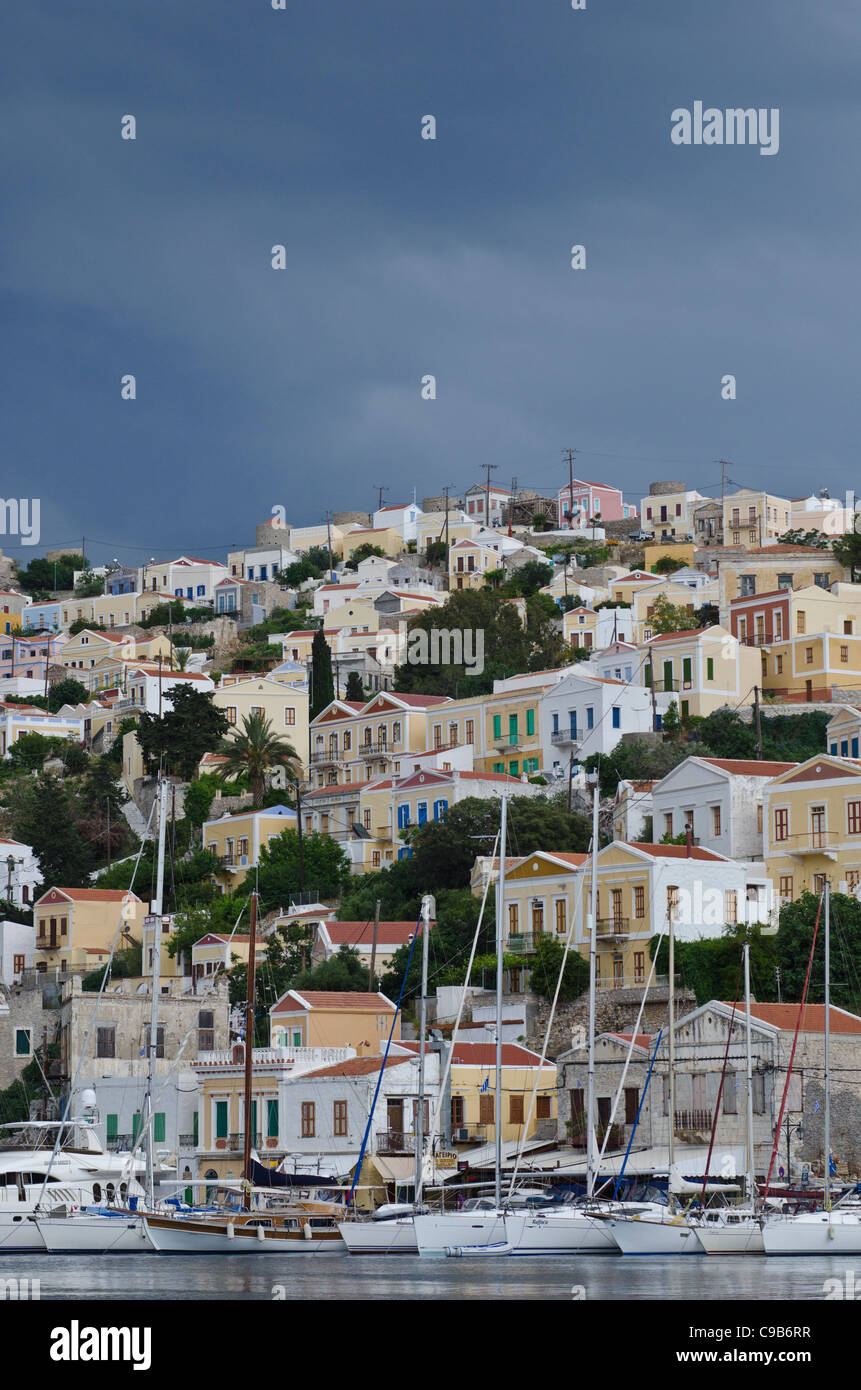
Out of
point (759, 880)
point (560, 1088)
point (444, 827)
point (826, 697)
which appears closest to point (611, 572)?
point (826, 697)

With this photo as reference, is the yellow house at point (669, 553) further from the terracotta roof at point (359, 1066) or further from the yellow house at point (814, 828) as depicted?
the terracotta roof at point (359, 1066)

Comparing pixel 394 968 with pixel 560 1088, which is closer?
pixel 560 1088

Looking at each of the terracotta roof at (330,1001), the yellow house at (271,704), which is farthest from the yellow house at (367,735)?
the terracotta roof at (330,1001)

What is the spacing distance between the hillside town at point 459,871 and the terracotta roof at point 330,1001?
0.15m

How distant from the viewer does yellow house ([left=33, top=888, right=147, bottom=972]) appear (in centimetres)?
8781

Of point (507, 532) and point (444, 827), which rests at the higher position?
point (507, 532)

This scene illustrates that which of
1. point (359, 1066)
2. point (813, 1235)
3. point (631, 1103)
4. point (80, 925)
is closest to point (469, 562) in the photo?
point (80, 925)

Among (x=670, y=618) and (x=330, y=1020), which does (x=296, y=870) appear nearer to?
(x=330, y=1020)

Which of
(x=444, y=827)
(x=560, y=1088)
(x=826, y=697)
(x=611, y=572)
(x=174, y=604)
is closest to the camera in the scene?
(x=560, y=1088)

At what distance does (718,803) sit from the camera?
240 ft
